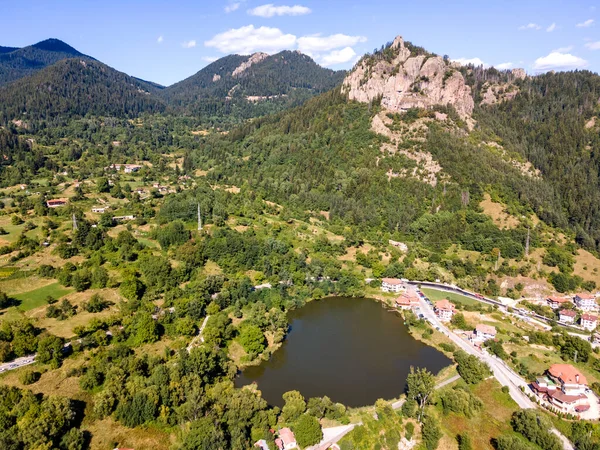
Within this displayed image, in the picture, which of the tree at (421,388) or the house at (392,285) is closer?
the tree at (421,388)

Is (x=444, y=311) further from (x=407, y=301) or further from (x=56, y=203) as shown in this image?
(x=56, y=203)

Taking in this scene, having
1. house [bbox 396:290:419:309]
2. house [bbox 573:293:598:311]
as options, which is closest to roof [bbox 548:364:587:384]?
house [bbox 396:290:419:309]

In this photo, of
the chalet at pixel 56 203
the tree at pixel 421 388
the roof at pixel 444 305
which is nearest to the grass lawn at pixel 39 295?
the chalet at pixel 56 203

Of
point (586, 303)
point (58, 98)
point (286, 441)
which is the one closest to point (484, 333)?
point (586, 303)

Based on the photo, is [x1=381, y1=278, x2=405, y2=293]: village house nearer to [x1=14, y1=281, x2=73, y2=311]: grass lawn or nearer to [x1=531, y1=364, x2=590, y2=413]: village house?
[x1=531, y1=364, x2=590, y2=413]: village house

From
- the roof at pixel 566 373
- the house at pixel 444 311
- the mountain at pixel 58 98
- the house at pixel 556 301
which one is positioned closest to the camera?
the roof at pixel 566 373

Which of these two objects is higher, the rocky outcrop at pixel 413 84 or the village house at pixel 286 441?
the rocky outcrop at pixel 413 84

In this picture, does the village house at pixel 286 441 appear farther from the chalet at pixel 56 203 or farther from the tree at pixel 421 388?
the chalet at pixel 56 203
